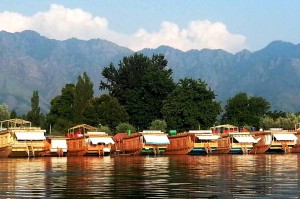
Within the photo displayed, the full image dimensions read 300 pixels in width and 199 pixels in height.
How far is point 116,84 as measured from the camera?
136750 mm

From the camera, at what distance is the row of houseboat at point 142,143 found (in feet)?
294

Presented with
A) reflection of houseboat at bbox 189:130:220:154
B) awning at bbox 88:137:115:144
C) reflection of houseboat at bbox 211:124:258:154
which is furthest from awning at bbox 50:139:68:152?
reflection of houseboat at bbox 211:124:258:154

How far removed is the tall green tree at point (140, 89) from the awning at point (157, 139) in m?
30.0

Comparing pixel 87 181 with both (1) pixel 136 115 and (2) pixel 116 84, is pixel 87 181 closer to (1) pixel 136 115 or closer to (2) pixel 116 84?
(1) pixel 136 115

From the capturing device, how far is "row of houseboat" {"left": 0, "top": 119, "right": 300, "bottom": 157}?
89500 mm

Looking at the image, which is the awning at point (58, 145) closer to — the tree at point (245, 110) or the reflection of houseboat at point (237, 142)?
the reflection of houseboat at point (237, 142)

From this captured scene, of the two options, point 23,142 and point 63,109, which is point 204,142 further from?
point 63,109

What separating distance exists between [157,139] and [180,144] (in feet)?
13.7

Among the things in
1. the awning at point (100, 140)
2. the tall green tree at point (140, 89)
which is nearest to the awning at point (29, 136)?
the awning at point (100, 140)

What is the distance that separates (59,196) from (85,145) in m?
67.2

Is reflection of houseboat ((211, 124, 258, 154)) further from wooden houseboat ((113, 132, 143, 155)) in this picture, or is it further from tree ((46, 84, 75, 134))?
tree ((46, 84, 75, 134))

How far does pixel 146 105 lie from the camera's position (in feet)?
418

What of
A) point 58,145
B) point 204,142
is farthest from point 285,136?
point 58,145

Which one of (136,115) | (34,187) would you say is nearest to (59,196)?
(34,187)
